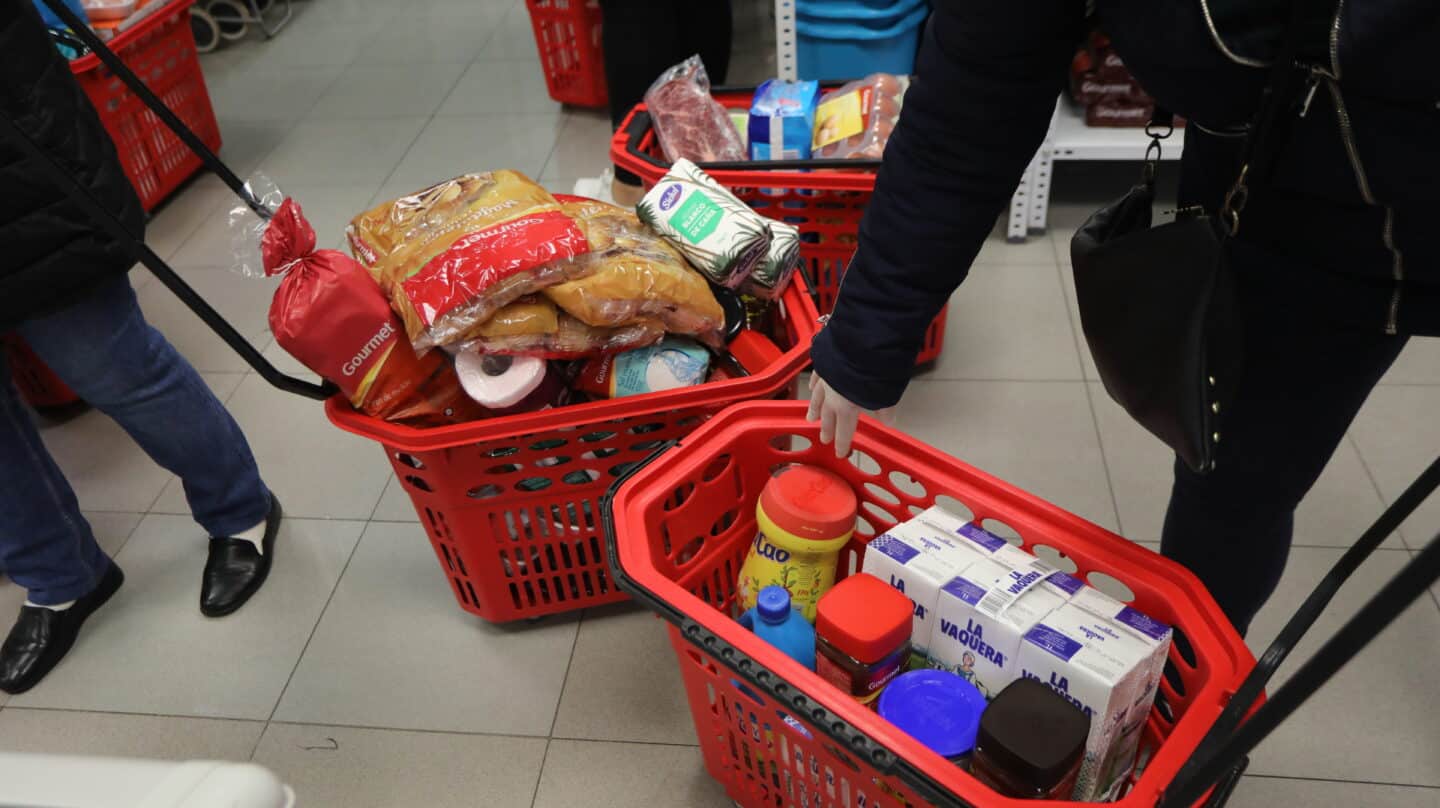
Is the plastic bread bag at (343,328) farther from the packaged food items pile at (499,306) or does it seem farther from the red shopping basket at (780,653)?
the red shopping basket at (780,653)

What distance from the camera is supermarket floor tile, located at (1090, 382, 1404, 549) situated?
1613 mm

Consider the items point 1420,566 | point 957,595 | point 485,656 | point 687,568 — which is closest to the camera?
point 1420,566

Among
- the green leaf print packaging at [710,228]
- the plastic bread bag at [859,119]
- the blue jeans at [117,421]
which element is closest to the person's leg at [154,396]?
the blue jeans at [117,421]

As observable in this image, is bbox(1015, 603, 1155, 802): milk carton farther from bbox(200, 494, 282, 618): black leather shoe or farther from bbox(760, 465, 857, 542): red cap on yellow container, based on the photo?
bbox(200, 494, 282, 618): black leather shoe

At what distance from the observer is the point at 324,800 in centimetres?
138

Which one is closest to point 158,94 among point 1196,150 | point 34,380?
point 34,380

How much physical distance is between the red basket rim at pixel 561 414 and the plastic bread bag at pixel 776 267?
17 centimetres

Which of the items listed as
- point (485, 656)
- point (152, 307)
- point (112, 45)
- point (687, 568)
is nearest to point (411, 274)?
point (687, 568)

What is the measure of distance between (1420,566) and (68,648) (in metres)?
1.81

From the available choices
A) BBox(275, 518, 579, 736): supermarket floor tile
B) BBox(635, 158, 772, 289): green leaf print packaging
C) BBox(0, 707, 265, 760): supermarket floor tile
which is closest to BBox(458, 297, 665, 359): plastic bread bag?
BBox(635, 158, 772, 289): green leaf print packaging

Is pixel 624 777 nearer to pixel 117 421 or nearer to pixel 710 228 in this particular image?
pixel 710 228

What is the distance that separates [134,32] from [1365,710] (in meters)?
2.84

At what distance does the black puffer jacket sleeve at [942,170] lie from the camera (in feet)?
2.43

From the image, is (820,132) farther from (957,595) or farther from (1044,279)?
(957,595)
